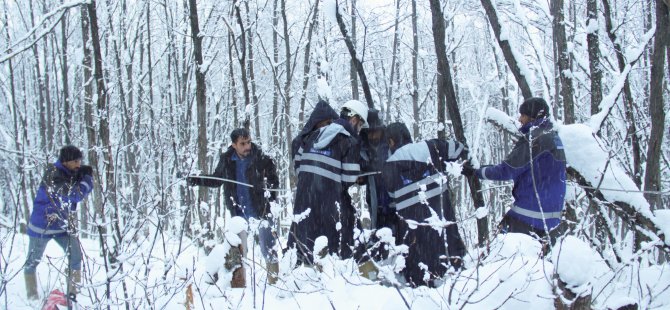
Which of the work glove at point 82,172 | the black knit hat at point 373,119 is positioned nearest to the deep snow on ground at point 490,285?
the black knit hat at point 373,119

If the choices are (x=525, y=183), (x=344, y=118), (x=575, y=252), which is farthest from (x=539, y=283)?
(x=344, y=118)

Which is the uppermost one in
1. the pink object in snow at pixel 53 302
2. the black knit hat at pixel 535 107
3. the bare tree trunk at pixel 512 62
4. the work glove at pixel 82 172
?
the bare tree trunk at pixel 512 62

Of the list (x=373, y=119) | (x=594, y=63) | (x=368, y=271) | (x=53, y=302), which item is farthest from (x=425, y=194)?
(x=53, y=302)

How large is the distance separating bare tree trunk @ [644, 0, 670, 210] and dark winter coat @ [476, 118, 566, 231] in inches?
23.0

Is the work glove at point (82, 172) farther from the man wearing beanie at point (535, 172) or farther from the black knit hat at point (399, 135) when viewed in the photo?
the man wearing beanie at point (535, 172)

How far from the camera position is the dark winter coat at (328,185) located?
3.95 metres

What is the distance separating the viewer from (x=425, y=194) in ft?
11.9

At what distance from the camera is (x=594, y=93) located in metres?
4.00

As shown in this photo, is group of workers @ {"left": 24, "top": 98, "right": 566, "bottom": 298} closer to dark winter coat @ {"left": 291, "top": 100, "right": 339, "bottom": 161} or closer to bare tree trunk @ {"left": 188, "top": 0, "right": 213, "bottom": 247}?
dark winter coat @ {"left": 291, "top": 100, "right": 339, "bottom": 161}

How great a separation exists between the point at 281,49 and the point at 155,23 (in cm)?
424

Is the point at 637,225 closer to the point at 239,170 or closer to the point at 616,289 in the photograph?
the point at 616,289

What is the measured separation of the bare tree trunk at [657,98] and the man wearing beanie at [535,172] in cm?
58

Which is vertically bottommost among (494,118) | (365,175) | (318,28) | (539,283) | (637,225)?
(539,283)

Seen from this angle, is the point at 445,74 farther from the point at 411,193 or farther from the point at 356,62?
the point at 356,62
